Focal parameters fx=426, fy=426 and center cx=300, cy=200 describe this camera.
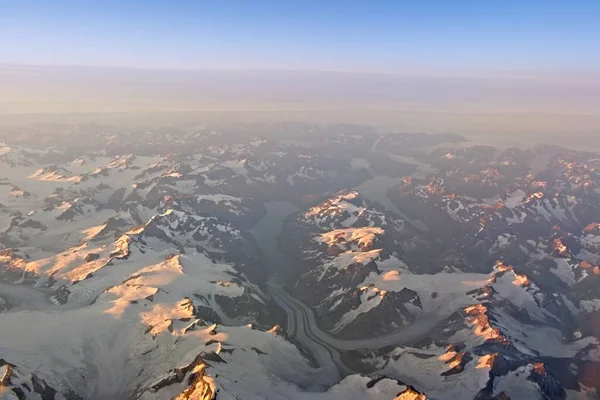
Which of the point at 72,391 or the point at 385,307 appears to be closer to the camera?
the point at 72,391

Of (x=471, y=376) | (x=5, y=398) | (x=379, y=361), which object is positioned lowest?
(x=379, y=361)

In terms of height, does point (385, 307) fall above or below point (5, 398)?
below

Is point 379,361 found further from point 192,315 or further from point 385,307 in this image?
point 192,315

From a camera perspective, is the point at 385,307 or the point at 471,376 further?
the point at 385,307

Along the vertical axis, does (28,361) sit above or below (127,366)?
above

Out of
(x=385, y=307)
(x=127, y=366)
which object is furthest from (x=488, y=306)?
(x=127, y=366)

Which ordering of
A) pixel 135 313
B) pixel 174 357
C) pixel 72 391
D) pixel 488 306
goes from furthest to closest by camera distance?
Result: pixel 488 306 < pixel 135 313 < pixel 174 357 < pixel 72 391

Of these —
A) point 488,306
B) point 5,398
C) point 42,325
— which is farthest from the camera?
point 488,306

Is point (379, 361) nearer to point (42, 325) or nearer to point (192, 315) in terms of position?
point (192, 315)

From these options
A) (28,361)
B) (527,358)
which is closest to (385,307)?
(527,358)
